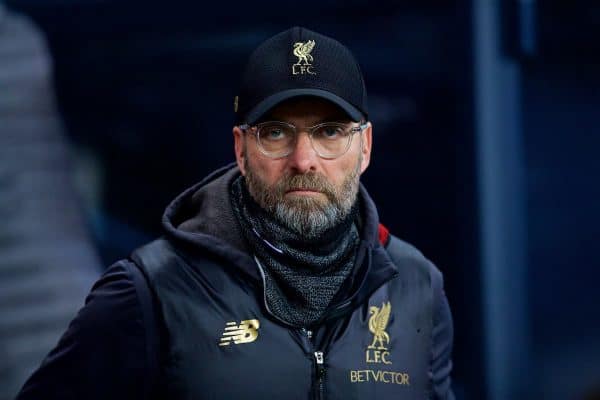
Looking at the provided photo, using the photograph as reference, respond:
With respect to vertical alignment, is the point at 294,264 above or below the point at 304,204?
below

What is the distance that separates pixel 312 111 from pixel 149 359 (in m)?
0.61

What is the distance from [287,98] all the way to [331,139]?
0.14 meters

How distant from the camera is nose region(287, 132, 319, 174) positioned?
7.13 feet

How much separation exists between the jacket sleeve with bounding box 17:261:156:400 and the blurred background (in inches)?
75.4

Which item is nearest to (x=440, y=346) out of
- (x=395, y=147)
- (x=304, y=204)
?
(x=304, y=204)

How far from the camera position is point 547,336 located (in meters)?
4.53

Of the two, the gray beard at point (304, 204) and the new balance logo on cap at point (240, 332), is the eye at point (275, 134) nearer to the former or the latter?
the gray beard at point (304, 204)

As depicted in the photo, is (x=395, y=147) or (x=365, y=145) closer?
(x=365, y=145)

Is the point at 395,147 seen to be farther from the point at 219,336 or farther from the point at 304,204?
the point at 219,336

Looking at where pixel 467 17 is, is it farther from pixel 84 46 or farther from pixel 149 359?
pixel 149 359

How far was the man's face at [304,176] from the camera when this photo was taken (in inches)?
86.6

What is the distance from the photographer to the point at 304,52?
2.25m

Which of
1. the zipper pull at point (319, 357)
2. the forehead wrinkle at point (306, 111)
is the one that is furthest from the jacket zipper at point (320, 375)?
the forehead wrinkle at point (306, 111)


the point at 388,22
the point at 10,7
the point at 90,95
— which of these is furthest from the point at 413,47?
the point at 10,7
